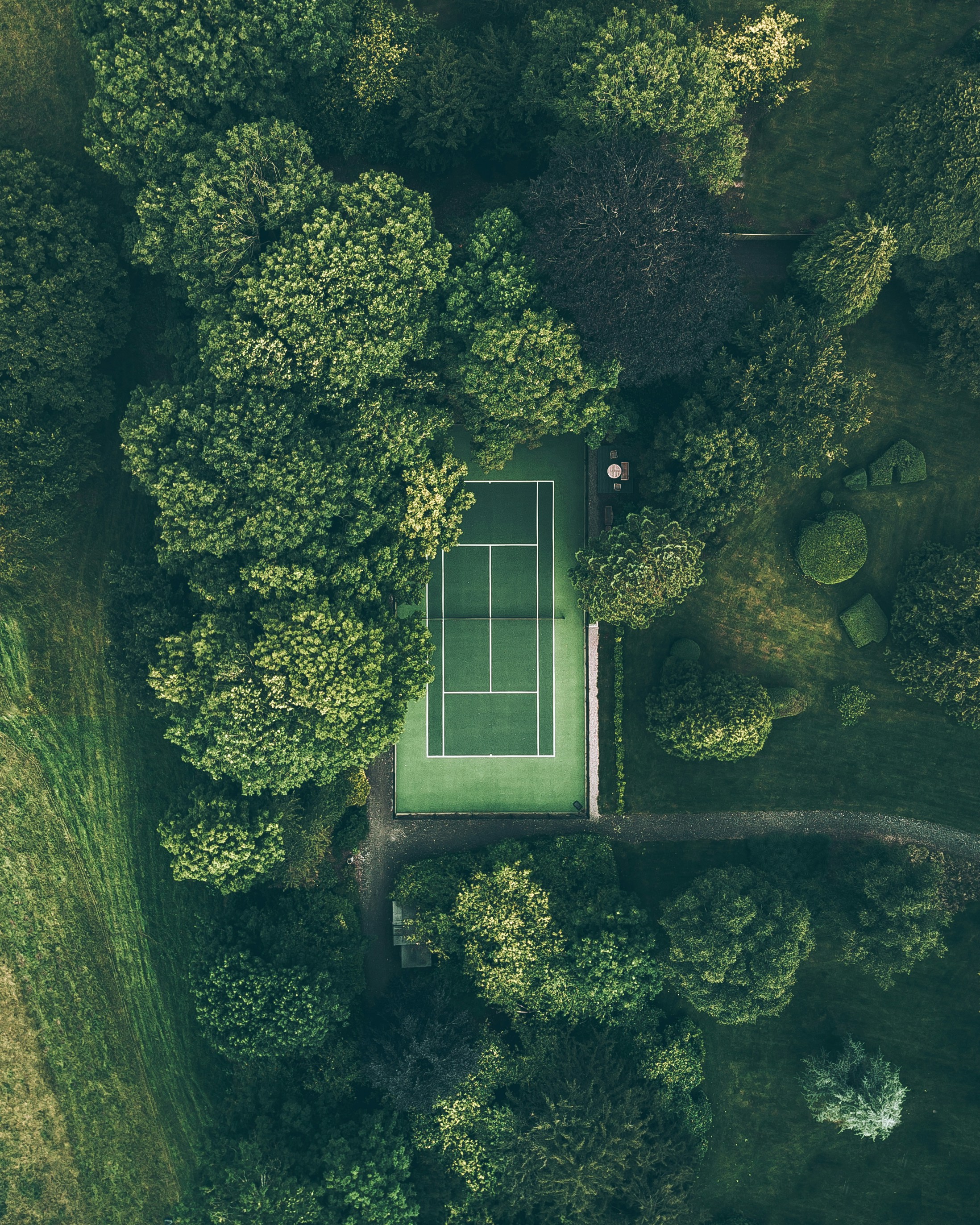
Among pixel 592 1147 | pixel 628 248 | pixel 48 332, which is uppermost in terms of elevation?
pixel 628 248

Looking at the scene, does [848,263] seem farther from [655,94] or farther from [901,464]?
[655,94]

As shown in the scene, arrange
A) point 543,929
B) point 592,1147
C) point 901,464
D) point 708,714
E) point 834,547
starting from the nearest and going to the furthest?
point 592,1147 < point 543,929 < point 708,714 < point 834,547 < point 901,464

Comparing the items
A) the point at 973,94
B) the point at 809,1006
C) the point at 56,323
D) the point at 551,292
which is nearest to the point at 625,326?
the point at 551,292

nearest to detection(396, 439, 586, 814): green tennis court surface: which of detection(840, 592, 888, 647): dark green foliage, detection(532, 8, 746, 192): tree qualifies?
detection(840, 592, 888, 647): dark green foliage

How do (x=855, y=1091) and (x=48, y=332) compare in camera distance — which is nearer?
(x=48, y=332)

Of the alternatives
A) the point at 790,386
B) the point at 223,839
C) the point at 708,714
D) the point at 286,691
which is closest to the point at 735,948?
the point at 708,714

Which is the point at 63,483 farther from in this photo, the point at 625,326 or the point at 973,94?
the point at 973,94

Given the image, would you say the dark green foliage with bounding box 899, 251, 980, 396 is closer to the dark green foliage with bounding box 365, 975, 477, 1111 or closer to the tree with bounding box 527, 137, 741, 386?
the tree with bounding box 527, 137, 741, 386
